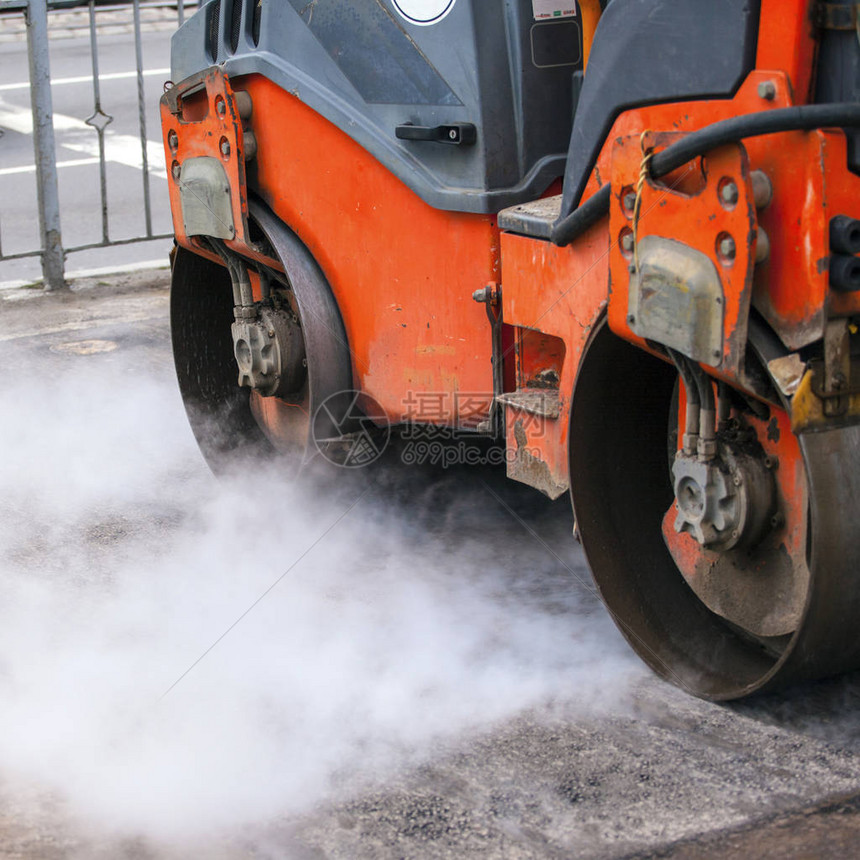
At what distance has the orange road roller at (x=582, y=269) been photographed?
2049 mm

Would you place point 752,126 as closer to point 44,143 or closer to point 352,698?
point 352,698

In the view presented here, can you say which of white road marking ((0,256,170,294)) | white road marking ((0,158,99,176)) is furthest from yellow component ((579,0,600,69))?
white road marking ((0,158,99,176))

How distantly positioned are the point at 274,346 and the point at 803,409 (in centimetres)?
178

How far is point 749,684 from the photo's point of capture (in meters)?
2.48

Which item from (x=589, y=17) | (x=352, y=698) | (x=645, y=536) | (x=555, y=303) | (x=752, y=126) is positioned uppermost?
(x=589, y=17)

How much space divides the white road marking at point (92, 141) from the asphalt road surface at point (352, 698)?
5.39m

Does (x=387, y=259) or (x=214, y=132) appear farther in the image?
(x=214, y=132)

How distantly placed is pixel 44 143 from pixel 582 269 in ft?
13.3

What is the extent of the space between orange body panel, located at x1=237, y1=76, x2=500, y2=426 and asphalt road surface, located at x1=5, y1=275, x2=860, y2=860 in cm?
47

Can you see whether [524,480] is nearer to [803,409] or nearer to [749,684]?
[749,684]

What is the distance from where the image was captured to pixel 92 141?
964 centimetres

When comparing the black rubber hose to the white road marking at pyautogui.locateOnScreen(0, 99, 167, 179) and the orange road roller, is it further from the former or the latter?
the white road marking at pyautogui.locateOnScreen(0, 99, 167, 179)

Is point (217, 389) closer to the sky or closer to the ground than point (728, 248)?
closer to the ground

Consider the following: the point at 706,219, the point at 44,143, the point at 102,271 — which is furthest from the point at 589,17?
the point at 102,271
